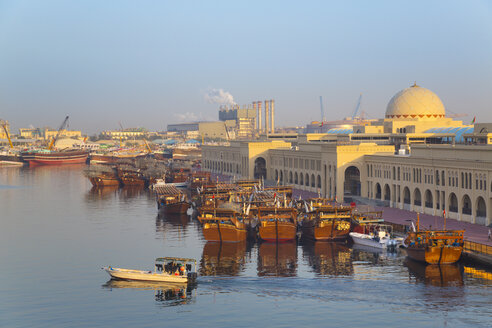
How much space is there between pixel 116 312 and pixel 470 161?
3762cm

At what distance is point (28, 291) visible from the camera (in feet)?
152

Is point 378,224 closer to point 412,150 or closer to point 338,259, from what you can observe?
point 338,259

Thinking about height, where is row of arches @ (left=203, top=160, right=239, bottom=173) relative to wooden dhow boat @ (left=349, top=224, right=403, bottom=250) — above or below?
above

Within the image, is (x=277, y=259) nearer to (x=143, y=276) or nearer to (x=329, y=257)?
(x=329, y=257)

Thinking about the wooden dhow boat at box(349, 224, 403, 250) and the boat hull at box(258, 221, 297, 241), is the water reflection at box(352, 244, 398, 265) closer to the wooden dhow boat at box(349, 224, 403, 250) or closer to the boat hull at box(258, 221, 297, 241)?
the wooden dhow boat at box(349, 224, 403, 250)

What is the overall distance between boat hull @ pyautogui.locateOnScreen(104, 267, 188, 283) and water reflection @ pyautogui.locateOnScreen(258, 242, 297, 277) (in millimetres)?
5991

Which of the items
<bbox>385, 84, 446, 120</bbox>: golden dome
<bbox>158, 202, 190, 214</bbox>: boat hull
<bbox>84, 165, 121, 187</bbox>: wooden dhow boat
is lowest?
<bbox>158, 202, 190, 214</bbox>: boat hull

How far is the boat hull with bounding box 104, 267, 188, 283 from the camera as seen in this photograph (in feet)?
156

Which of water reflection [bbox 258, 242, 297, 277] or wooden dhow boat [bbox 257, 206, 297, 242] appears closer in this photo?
water reflection [bbox 258, 242, 297, 277]

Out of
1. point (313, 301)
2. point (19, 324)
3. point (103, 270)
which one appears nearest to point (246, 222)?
point (103, 270)

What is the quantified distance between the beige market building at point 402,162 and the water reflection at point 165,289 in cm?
2457

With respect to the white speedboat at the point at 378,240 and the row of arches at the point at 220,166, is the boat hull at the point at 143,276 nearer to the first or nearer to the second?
the white speedboat at the point at 378,240

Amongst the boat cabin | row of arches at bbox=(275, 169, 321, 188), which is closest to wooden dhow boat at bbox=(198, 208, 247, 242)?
the boat cabin

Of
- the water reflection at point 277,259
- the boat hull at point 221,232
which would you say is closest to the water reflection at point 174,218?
the boat hull at point 221,232
